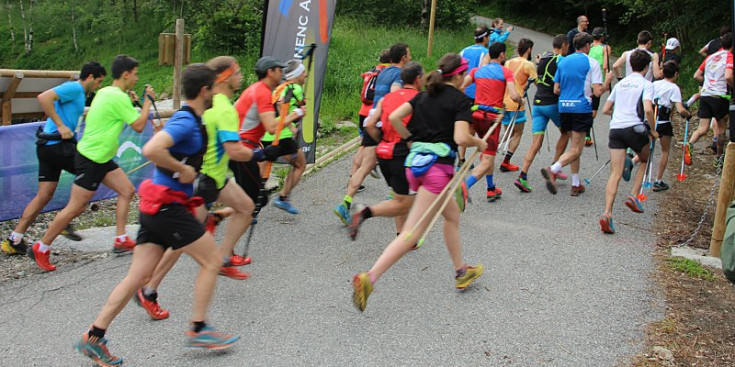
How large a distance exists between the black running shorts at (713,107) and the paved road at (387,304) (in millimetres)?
3665

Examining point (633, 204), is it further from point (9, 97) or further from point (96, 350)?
point (9, 97)

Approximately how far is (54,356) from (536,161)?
7.40m

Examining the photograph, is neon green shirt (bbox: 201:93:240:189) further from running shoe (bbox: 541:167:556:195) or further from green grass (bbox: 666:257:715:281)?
running shoe (bbox: 541:167:556:195)

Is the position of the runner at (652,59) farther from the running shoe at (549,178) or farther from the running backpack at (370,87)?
the running backpack at (370,87)

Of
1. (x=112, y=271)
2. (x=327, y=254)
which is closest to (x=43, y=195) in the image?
(x=112, y=271)

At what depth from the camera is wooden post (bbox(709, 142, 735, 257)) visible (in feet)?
19.7

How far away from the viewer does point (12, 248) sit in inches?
242

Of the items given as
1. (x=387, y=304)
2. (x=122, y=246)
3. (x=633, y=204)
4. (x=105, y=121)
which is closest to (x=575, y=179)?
(x=633, y=204)

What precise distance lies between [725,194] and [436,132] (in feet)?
9.97

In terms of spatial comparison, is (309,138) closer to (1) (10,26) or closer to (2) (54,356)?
(2) (54,356)

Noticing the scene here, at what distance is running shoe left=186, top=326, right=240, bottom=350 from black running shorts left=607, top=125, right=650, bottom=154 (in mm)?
4713

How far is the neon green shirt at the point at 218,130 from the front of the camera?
172 inches

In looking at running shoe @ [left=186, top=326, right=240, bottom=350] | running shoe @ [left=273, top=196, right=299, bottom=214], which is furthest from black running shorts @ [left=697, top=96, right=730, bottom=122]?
running shoe @ [left=186, top=326, right=240, bottom=350]

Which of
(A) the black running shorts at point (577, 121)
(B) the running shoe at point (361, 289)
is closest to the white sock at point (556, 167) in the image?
Answer: (A) the black running shorts at point (577, 121)
